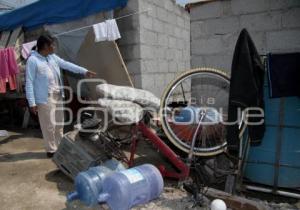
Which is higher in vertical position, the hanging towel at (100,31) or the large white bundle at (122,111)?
the hanging towel at (100,31)

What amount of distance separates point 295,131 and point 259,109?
17.9 inches

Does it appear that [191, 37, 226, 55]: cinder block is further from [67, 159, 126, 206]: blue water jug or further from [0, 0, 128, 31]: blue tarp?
[67, 159, 126, 206]: blue water jug

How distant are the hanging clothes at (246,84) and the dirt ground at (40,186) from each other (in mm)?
806

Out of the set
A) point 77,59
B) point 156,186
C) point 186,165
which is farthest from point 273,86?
point 77,59

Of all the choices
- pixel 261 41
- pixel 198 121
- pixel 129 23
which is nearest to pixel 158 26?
pixel 129 23

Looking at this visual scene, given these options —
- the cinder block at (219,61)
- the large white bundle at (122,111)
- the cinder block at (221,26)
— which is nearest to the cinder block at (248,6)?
the cinder block at (221,26)

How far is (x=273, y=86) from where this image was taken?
3.37 m

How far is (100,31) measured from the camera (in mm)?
5902

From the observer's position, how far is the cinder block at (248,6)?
4269mm

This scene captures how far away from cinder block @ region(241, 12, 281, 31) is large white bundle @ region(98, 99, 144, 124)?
1.87 meters

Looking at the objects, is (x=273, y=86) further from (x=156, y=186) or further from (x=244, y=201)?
(x=156, y=186)

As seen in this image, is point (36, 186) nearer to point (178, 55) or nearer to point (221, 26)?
point (221, 26)

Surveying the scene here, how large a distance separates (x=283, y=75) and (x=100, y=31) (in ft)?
11.5

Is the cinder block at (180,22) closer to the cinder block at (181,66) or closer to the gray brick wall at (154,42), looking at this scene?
the gray brick wall at (154,42)
